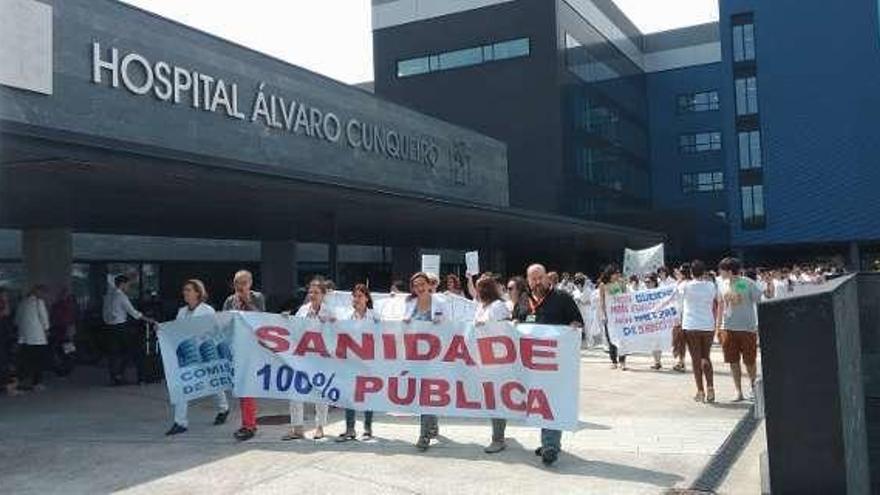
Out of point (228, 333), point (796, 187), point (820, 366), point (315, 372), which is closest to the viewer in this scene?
point (820, 366)

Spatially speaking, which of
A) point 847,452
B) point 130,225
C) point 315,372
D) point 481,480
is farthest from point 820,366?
point 130,225

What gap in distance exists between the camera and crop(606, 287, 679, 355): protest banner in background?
14945 millimetres

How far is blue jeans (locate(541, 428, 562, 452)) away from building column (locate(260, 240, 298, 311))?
64.0 feet

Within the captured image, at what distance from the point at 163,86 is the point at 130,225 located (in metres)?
3.66

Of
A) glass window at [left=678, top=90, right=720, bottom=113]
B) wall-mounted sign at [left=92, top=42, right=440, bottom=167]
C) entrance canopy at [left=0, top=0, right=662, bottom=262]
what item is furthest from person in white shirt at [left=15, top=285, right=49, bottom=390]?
glass window at [left=678, top=90, right=720, bottom=113]

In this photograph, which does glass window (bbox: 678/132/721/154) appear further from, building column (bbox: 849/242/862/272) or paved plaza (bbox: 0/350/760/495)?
paved plaza (bbox: 0/350/760/495)

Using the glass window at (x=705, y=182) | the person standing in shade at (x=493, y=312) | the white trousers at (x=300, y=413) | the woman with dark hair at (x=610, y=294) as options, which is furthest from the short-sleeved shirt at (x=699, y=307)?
the glass window at (x=705, y=182)

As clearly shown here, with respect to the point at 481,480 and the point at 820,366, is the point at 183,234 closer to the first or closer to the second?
the point at 481,480

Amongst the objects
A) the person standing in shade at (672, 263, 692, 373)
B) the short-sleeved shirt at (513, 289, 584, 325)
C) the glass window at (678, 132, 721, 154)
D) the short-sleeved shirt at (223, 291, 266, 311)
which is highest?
the glass window at (678, 132, 721, 154)

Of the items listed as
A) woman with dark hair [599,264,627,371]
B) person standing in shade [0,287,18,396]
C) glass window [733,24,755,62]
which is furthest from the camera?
glass window [733,24,755,62]

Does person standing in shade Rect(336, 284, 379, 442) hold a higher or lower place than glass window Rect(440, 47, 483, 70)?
lower

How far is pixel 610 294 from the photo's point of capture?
15.8 metres

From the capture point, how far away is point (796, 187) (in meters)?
57.7

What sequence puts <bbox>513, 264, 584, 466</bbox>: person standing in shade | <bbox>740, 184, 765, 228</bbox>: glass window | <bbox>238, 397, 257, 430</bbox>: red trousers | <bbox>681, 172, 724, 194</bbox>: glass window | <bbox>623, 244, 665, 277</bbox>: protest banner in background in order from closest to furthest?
<bbox>513, 264, 584, 466</bbox>: person standing in shade < <bbox>238, 397, 257, 430</bbox>: red trousers < <bbox>623, 244, 665, 277</bbox>: protest banner in background < <bbox>740, 184, 765, 228</bbox>: glass window < <bbox>681, 172, 724, 194</bbox>: glass window
